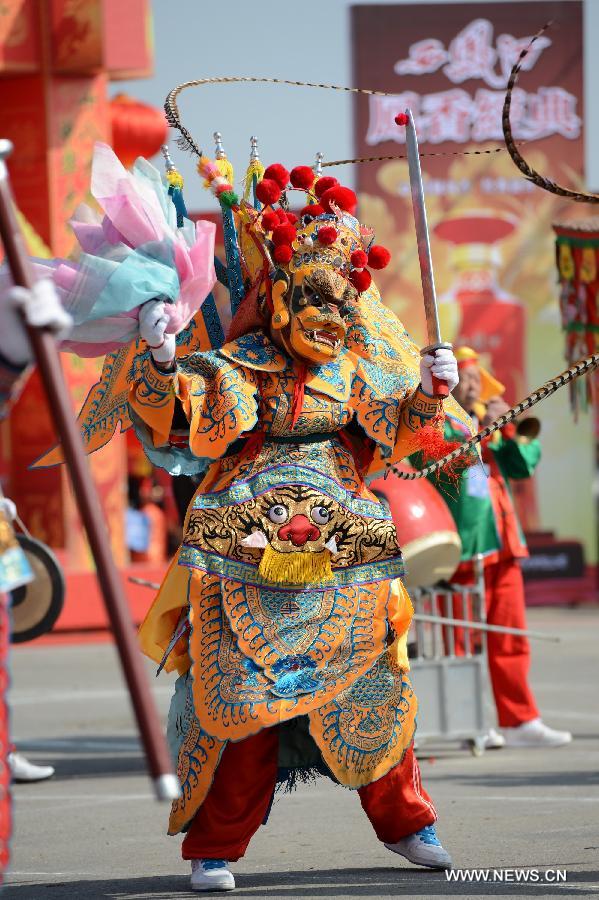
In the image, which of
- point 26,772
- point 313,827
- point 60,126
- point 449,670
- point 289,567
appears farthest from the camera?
point 60,126

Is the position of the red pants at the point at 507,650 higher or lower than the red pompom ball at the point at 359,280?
lower

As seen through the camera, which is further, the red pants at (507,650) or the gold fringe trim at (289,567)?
the red pants at (507,650)

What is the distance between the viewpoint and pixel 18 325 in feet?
11.8

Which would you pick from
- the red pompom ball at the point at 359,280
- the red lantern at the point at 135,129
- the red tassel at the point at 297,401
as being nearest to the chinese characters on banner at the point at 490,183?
the red lantern at the point at 135,129

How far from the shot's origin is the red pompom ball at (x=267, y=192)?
5156mm

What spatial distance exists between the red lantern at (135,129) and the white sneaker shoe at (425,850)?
914 cm

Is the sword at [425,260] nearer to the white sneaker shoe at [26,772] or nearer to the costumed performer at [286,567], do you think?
the costumed performer at [286,567]

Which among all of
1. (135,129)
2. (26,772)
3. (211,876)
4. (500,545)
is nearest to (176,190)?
(211,876)

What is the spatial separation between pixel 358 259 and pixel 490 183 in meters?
10.2

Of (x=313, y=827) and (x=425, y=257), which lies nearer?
(x=425, y=257)

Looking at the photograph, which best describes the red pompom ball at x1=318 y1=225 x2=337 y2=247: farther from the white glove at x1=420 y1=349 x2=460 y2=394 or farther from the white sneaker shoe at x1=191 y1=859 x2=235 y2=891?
the white sneaker shoe at x1=191 y1=859 x2=235 y2=891

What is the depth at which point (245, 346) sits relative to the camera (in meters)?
5.11

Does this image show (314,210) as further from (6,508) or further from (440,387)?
(6,508)

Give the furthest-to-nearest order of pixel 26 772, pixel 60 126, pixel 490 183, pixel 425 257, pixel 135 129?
pixel 490 183 < pixel 135 129 < pixel 60 126 < pixel 26 772 < pixel 425 257
